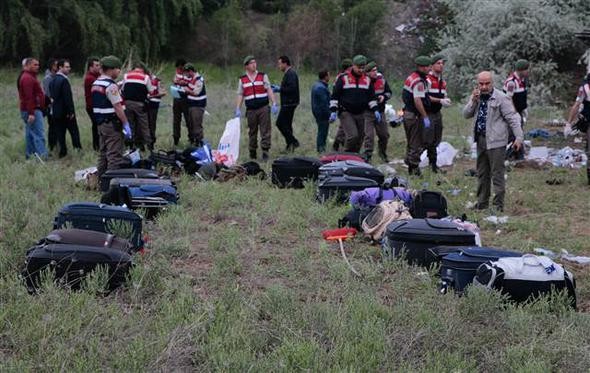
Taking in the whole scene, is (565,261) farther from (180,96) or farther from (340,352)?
(180,96)

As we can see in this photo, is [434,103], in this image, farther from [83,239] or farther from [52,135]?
[83,239]

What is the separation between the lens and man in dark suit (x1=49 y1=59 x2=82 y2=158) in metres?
12.0

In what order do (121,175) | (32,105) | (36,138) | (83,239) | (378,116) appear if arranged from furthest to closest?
(378,116), (36,138), (32,105), (121,175), (83,239)

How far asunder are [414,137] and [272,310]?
669 cm

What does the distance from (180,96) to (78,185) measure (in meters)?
4.08

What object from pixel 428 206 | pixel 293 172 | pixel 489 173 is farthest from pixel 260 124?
pixel 428 206

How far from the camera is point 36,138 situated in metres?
12.0

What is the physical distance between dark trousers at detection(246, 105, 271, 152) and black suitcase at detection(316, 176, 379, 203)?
149 inches

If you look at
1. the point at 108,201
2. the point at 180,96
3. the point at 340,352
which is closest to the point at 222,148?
the point at 180,96

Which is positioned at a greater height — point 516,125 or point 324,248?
point 516,125

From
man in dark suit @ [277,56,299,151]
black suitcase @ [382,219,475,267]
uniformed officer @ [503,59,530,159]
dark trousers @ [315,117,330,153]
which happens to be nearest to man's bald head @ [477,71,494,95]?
black suitcase @ [382,219,475,267]

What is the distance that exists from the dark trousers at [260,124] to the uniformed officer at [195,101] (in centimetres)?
114

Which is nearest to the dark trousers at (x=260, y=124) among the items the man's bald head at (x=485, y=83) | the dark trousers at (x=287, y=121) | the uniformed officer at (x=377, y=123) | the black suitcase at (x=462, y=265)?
the dark trousers at (x=287, y=121)

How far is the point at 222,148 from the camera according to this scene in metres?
11.8
